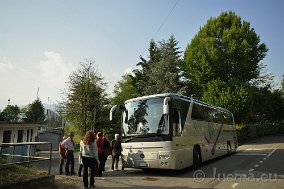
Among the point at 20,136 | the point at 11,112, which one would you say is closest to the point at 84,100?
the point at 20,136

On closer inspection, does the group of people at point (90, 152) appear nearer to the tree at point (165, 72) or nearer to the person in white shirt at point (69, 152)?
the person in white shirt at point (69, 152)

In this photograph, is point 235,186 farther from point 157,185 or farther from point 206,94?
point 206,94

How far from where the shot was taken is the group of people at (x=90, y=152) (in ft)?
31.0

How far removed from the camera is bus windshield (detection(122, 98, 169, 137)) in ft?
37.7

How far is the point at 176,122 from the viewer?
38.8 ft

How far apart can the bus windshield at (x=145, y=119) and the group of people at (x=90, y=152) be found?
1.22m

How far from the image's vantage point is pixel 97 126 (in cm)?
4294

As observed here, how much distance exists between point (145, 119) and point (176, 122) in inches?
51.5

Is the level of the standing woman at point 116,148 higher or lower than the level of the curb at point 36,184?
higher

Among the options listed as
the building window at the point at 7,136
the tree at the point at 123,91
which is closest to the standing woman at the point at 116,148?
the building window at the point at 7,136

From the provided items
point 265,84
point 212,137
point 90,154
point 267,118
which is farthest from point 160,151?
point 267,118

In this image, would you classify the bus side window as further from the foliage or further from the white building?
the foliage

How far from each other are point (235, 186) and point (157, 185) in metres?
2.60

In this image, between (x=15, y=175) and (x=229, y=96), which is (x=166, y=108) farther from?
(x=229, y=96)
